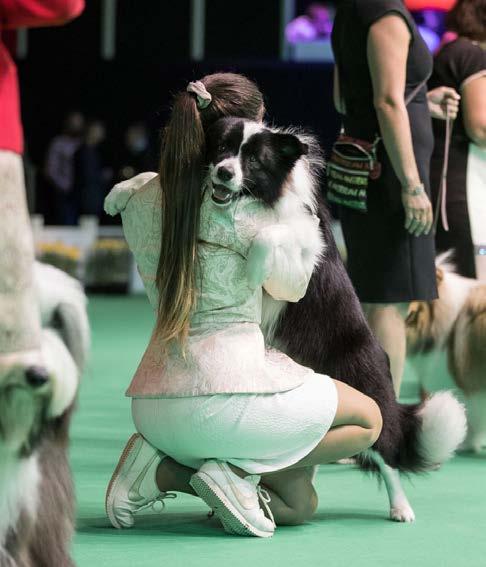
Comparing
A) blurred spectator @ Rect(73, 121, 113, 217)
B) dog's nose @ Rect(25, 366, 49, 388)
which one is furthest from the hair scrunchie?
blurred spectator @ Rect(73, 121, 113, 217)

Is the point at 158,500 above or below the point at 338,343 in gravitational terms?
below

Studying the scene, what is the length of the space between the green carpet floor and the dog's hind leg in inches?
1.6

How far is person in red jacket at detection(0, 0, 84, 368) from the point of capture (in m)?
2.07

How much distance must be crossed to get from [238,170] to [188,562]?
99 centimetres

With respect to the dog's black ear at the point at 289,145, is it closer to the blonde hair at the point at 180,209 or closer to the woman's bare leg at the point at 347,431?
the blonde hair at the point at 180,209

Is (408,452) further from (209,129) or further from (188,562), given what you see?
(209,129)

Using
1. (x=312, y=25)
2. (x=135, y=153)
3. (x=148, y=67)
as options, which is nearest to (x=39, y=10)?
(x=135, y=153)

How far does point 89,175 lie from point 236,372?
1149cm

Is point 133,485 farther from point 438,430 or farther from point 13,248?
point 13,248

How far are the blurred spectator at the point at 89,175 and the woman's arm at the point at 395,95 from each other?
34.2 ft

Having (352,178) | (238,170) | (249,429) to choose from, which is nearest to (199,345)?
(249,429)

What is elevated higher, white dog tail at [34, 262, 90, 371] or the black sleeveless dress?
white dog tail at [34, 262, 90, 371]

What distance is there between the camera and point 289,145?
123 inches

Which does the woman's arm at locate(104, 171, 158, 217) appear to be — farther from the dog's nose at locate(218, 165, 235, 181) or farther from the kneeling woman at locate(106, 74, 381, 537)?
the dog's nose at locate(218, 165, 235, 181)
